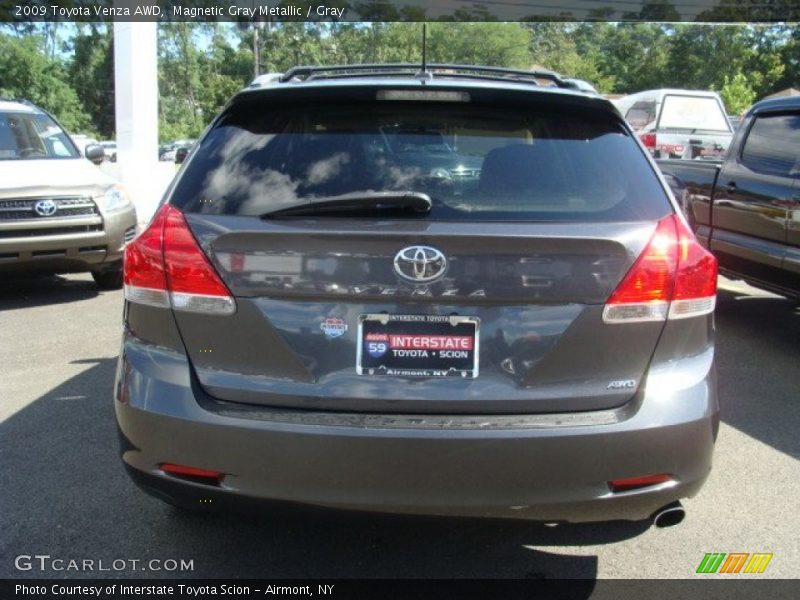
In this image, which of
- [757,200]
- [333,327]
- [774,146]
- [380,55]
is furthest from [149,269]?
[380,55]


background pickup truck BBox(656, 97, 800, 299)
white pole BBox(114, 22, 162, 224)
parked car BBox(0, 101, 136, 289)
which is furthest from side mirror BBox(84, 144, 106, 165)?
background pickup truck BBox(656, 97, 800, 299)

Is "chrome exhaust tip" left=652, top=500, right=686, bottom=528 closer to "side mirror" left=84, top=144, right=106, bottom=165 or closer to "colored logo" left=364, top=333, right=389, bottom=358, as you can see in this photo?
"colored logo" left=364, top=333, right=389, bottom=358

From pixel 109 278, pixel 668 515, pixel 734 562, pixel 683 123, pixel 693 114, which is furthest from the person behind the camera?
pixel 693 114

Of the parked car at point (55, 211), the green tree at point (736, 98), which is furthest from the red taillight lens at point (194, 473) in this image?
the green tree at point (736, 98)

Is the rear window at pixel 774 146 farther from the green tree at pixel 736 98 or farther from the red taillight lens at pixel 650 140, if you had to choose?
the green tree at pixel 736 98

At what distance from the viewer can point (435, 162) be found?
2.64m

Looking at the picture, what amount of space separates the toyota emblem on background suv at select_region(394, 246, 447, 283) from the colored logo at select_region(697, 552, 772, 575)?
1.65 metres

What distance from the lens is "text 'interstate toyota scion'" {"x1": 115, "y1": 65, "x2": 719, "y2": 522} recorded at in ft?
7.80

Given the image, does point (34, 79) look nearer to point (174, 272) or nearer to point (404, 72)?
point (404, 72)

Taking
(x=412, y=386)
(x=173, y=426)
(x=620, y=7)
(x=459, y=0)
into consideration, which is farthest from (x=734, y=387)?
(x=620, y=7)

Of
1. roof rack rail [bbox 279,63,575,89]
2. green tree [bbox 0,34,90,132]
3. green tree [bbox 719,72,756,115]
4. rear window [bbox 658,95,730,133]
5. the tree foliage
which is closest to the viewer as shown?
roof rack rail [bbox 279,63,575,89]

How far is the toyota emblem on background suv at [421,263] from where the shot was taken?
241 cm

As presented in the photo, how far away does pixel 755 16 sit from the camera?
57.0 meters

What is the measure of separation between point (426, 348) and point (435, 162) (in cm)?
63
